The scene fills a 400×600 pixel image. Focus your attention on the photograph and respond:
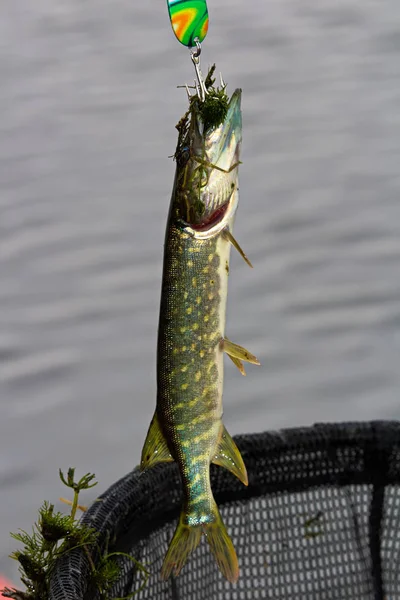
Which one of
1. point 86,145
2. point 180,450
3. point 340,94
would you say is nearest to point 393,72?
point 340,94

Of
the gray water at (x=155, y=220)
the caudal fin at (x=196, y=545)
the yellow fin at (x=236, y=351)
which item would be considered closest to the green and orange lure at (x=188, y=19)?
the yellow fin at (x=236, y=351)

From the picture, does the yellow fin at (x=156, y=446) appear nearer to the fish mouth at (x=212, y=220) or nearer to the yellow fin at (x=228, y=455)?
the yellow fin at (x=228, y=455)

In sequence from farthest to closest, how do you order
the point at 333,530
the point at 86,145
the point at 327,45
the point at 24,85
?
the point at 327,45 < the point at 24,85 < the point at 86,145 < the point at 333,530

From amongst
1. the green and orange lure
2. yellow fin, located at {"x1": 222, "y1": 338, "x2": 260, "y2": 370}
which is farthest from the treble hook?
yellow fin, located at {"x1": 222, "y1": 338, "x2": 260, "y2": 370}

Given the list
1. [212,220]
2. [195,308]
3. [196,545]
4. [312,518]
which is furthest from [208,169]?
[312,518]

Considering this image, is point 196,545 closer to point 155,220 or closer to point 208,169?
point 208,169

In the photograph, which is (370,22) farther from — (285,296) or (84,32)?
(285,296)

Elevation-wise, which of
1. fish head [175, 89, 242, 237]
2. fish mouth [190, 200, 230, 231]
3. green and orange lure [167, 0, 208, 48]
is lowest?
fish mouth [190, 200, 230, 231]

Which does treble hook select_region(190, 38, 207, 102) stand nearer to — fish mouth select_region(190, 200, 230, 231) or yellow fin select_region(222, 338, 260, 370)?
fish mouth select_region(190, 200, 230, 231)
